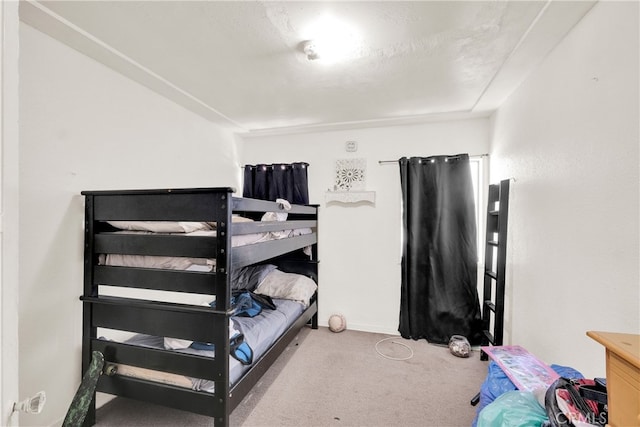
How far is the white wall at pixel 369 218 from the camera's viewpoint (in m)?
3.18

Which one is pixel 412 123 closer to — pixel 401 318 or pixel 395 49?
pixel 395 49

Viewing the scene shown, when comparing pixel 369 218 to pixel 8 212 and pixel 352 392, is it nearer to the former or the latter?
pixel 352 392

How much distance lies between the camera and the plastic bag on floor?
3.68ft

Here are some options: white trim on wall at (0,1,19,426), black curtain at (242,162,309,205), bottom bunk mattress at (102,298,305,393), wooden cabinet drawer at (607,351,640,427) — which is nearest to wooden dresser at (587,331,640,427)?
wooden cabinet drawer at (607,351,640,427)

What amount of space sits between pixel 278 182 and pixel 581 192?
2825 millimetres

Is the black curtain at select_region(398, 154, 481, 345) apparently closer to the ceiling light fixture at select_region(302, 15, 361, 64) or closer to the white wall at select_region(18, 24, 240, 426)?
the ceiling light fixture at select_region(302, 15, 361, 64)

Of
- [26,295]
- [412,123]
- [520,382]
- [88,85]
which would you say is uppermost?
[412,123]

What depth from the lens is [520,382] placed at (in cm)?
145

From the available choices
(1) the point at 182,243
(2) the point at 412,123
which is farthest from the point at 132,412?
(2) the point at 412,123

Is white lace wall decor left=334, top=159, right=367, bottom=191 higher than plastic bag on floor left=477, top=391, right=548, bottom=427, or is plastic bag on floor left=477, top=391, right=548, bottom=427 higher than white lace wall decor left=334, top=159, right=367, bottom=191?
white lace wall decor left=334, top=159, right=367, bottom=191

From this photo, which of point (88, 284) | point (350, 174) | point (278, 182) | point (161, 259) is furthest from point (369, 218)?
point (88, 284)

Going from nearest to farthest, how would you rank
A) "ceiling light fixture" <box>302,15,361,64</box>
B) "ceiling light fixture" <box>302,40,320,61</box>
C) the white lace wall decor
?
"ceiling light fixture" <box>302,15,361,64</box>, "ceiling light fixture" <box>302,40,320,61</box>, the white lace wall decor

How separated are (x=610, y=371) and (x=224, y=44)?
2.22m

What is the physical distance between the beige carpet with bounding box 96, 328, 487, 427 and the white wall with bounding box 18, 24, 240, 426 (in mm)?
504
